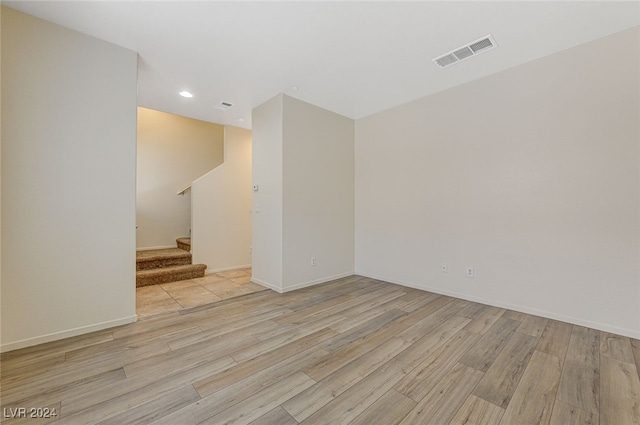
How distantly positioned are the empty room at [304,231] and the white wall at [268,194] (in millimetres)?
45

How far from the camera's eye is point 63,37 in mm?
2314

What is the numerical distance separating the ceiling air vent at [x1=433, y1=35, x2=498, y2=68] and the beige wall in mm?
5199

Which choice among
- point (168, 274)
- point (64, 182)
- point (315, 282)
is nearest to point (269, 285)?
point (315, 282)

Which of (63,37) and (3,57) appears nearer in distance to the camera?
(3,57)

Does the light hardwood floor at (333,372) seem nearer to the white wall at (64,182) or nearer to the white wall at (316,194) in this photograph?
the white wall at (64,182)

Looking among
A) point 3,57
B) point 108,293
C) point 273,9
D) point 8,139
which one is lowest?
point 108,293

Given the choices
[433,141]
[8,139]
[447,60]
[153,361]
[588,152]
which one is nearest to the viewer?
[153,361]

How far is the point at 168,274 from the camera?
13.4 feet

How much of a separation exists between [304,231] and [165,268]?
8.06 ft

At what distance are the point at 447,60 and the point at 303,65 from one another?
5.23 ft

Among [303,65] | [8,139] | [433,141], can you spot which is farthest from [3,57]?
[433,141]

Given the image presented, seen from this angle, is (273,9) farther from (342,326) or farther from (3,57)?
(342,326)

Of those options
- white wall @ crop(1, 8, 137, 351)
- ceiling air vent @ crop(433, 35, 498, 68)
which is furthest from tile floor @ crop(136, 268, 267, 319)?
ceiling air vent @ crop(433, 35, 498, 68)

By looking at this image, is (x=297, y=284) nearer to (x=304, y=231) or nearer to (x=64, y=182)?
(x=304, y=231)
